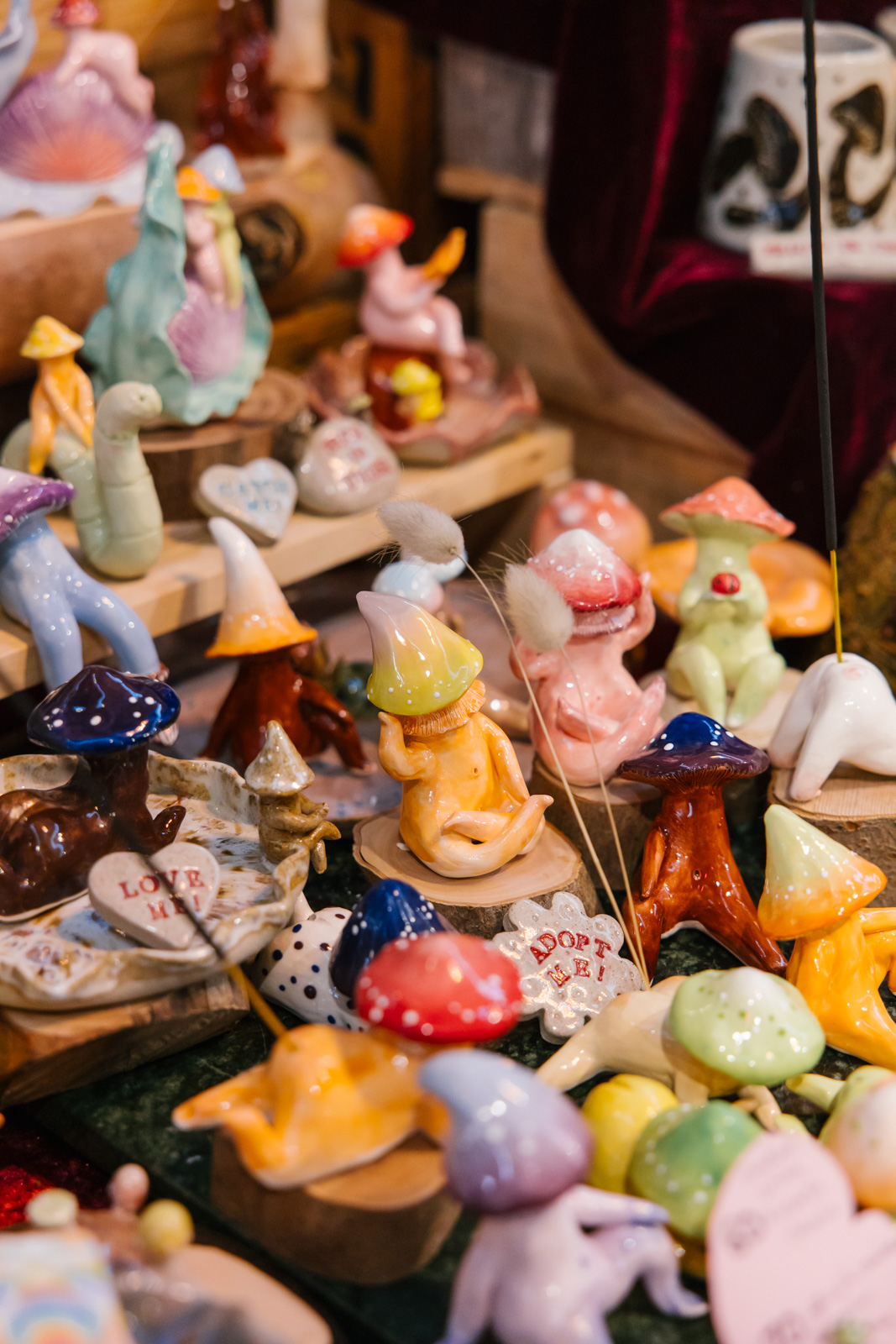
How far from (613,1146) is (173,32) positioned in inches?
82.6

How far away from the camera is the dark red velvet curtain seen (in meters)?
2.22

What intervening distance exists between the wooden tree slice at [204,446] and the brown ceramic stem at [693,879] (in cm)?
82

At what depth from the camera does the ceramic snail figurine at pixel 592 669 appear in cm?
164

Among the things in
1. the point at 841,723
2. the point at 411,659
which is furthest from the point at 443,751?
the point at 841,723

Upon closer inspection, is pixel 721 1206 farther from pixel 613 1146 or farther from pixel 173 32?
pixel 173 32

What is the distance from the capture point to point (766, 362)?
7.55 feet

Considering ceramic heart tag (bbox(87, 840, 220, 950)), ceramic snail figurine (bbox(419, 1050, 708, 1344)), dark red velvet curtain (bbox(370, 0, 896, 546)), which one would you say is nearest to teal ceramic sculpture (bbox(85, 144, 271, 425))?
dark red velvet curtain (bbox(370, 0, 896, 546))

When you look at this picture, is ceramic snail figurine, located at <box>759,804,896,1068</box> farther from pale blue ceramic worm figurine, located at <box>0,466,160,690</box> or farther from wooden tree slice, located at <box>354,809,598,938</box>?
pale blue ceramic worm figurine, located at <box>0,466,160,690</box>

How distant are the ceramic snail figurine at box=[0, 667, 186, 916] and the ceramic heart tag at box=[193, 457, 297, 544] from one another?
1.74 feet

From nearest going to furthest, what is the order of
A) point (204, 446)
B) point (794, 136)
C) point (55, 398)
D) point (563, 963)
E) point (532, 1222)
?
point (532, 1222)
point (563, 963)
point (55, 398)
point (204, 446)
point (794, 136)

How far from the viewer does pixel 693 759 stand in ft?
4.95

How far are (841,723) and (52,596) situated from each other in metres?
0.95

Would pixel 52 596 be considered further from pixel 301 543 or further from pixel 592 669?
pixel 592 669

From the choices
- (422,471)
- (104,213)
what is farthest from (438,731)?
(104,213)
